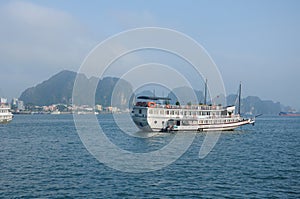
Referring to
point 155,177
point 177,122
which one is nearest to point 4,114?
point 177,122

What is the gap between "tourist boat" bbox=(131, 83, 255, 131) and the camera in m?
83.0

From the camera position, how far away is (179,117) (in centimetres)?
8825

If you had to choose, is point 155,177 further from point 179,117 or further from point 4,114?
point 4,114

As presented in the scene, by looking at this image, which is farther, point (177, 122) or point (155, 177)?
point (177, 122)

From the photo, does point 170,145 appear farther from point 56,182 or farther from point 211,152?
point 56,182

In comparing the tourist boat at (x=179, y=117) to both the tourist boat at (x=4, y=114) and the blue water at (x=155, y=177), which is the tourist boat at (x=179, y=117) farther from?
the tourist boat at (x=4, y=114)

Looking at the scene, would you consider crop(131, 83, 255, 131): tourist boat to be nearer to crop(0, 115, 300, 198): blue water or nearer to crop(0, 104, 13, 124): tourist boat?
crop(0, 115, 300, 198): blue water

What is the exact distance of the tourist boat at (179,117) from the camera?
272 feet

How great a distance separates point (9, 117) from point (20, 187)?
115 metres

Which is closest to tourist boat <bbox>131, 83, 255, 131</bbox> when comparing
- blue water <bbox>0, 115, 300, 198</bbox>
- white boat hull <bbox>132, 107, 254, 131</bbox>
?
white boat hull <bbox>132, 107, 254, 131</bbox>

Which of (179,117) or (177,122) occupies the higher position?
(179,117)

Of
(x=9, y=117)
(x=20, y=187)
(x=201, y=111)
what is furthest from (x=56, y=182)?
(x=9, y=117)

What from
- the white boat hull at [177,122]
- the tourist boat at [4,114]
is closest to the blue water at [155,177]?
the white boat hull at [177,122]

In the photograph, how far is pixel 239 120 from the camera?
103m
